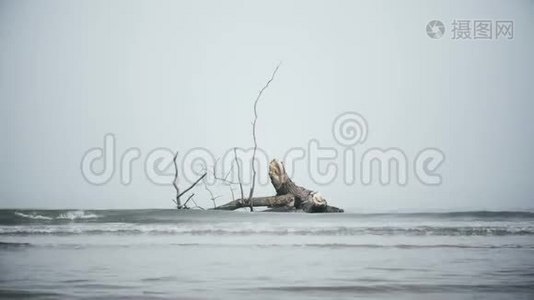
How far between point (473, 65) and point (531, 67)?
382 millimetres

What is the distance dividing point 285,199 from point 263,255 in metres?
0.50

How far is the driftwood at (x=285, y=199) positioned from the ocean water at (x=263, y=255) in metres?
0.05

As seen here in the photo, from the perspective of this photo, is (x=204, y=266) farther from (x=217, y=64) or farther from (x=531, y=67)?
(x=531, y=67)

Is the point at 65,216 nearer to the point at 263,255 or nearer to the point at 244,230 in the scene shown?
the point at 244,230

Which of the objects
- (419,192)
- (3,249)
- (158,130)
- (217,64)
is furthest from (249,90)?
(3,249)

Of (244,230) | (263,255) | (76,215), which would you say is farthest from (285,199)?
(76,215)

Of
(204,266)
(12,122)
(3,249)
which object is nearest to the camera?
(204,266)

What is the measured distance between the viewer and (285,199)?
12.9 ft

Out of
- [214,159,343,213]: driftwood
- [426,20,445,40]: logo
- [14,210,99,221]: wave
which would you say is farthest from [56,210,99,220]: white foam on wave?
[426,20,445,40]: logo

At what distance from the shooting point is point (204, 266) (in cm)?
337

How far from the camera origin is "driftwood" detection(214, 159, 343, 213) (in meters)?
3.90

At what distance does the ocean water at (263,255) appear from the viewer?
3.10 meters

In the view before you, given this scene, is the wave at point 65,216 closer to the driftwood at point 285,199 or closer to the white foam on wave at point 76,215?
the white foam on wave at point 76,215

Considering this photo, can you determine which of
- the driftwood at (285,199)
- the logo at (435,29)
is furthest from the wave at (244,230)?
the logo at (435,29)
